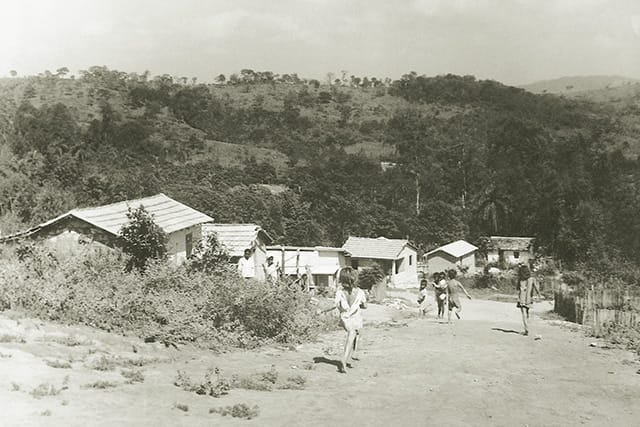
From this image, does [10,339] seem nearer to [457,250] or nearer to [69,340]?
[69,340]

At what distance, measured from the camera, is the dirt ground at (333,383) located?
770cm

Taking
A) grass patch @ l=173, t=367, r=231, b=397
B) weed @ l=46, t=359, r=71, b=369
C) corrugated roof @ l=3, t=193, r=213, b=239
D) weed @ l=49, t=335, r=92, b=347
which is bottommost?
grass patch @ l=173, t=367, r=231, b=397

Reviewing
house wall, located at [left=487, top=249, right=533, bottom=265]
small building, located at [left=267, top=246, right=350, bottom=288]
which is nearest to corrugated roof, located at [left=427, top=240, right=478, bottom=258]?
house wall, located at [left=487, top=249, right=533, bottom=265]

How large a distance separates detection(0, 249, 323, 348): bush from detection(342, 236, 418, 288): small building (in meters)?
31.1

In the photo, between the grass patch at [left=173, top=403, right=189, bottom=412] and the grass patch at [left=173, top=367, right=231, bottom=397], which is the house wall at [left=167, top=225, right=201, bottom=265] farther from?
the grass patch at [left=173, top=403, right=189, bottom=412]

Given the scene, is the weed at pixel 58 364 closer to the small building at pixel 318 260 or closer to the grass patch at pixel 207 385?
the grass patch at pixel 207 385

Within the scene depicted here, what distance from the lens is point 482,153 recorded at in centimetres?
7538

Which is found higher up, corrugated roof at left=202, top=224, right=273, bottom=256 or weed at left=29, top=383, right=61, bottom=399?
corrugated roof at left=202, top=224, right=273, bottom=256

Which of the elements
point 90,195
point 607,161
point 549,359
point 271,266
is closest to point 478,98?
point 607,161

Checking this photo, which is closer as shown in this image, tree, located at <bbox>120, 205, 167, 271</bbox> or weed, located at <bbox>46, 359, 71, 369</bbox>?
weed, located at <bbox>46, 359, 71, 369</bbox>

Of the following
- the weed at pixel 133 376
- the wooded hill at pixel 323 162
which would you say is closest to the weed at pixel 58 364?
the weed at pixel 133 376

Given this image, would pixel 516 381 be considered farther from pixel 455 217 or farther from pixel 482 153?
pixel 482 153

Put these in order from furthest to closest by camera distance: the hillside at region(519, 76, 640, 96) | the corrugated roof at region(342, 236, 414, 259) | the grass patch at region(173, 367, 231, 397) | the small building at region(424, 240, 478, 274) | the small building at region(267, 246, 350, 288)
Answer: the hillside at region(519, 76, 640, 96) < the small building at region(424, 240, 478, 274) < the corrugated roof at region(342, 236, 414, 259) < the small building at region(267, 246, 350, 288) < the grass patch at region(173, 367, 231, 397)

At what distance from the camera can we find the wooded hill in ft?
166
